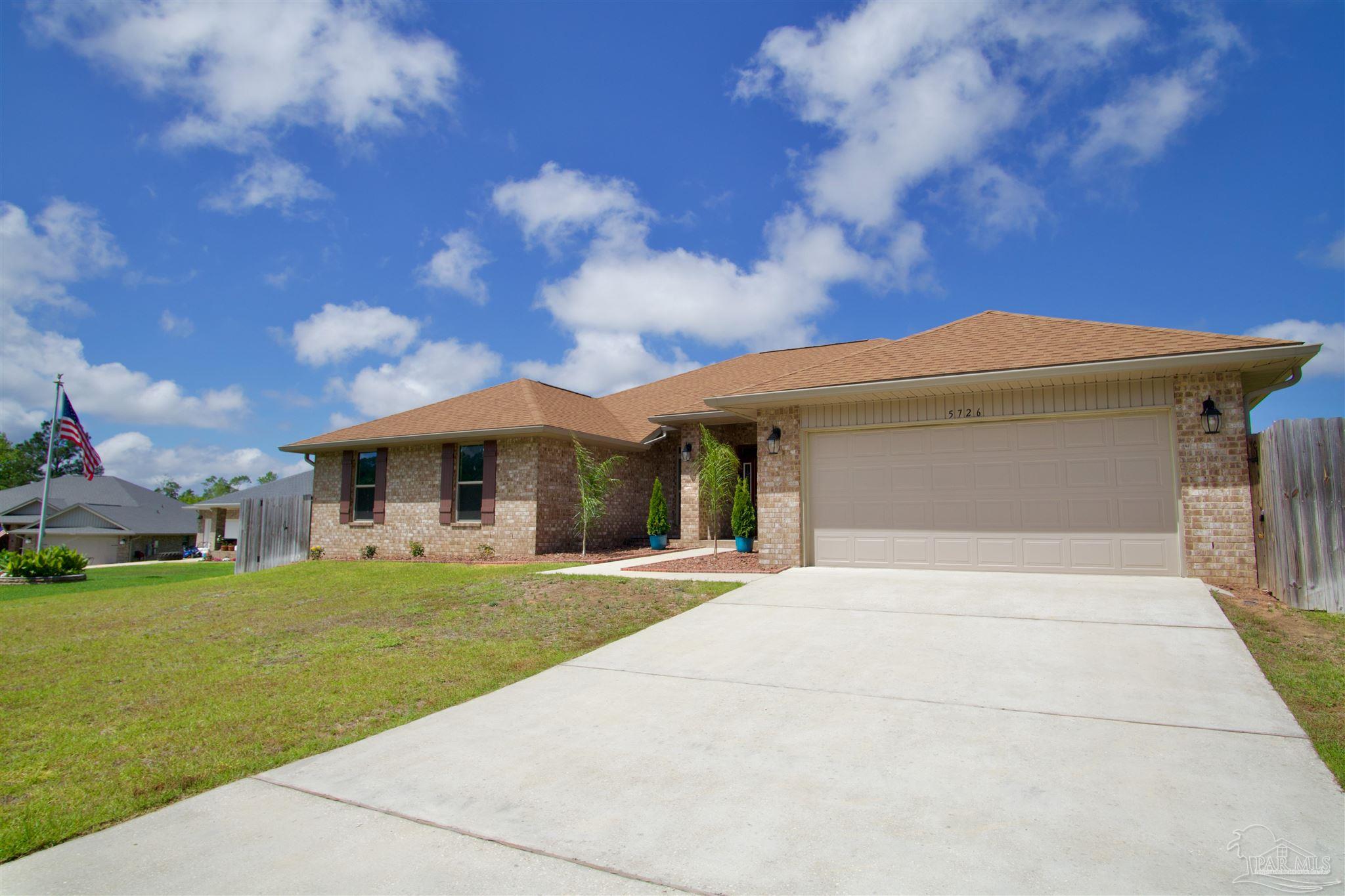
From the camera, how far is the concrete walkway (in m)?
10.3

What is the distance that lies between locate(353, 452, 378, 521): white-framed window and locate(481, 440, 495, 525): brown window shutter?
3.92 m

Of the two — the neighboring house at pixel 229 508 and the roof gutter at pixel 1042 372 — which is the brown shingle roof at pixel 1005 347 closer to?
the roof gutter at pixel 1042 372

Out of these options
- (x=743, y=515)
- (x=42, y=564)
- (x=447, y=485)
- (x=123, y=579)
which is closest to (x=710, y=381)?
(x=743, y=515)

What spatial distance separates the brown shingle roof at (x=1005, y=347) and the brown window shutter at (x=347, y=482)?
1210 cm

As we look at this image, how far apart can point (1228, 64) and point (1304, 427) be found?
6840mm

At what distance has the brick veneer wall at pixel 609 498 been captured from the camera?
16047mm

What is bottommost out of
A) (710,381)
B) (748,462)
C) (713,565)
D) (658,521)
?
(713,565)

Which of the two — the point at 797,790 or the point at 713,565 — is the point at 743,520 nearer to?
the point at 713,565

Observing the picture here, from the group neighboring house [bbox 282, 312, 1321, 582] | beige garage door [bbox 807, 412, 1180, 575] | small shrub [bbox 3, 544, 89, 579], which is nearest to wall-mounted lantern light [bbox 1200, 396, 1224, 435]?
neighboring house [bbox 282, 312, 1321, 582]

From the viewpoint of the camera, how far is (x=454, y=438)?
16562mm

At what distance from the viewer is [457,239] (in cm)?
1442

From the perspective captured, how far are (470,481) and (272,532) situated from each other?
626 cm

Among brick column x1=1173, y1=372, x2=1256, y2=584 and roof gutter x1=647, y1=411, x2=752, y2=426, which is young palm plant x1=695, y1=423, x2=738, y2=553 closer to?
roof gutter x1=647, y1=411, x2=752, y2=426

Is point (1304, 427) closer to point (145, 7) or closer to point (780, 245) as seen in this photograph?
point (780, 245)
